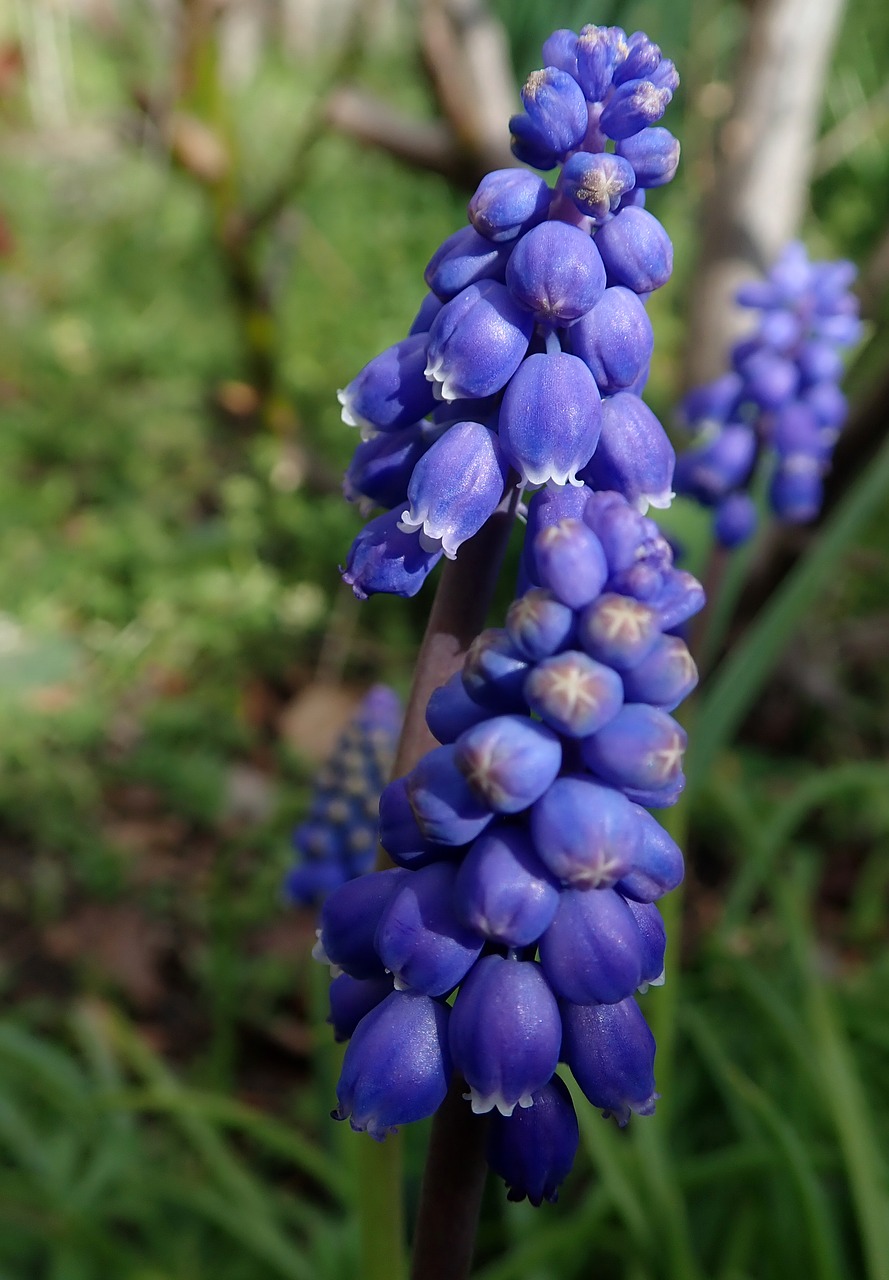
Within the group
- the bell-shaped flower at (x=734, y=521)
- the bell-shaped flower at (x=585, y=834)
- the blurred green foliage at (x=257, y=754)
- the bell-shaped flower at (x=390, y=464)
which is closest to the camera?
the bell-shaped flower at (x=585, y=834)

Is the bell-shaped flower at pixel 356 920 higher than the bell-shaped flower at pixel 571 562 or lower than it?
lower

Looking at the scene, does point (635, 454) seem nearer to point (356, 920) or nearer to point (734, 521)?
point (356, 920)

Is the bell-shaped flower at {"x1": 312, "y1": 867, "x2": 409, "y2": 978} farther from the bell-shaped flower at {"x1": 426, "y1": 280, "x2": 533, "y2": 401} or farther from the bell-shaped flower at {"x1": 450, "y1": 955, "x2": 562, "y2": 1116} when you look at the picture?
the bell-shaped flower at {"x1": 426, "y1": 280, "x2": 533, "y2": 401}

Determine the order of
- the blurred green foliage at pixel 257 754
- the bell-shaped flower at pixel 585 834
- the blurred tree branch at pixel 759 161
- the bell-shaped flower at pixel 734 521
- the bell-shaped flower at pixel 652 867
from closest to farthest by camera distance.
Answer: the bell-shaped flower at pixel 585 834, the bell-shaped flower at pixel 652 867, the blurred green foliage at pixel 257 754, the bell-shaped flower at pixel 734 521, the blurred tree branch at pixel 759 161

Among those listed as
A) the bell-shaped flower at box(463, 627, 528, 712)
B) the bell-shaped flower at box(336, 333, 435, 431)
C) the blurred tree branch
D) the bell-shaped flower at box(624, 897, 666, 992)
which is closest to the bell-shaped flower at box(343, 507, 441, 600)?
the bell-shaped flower at box(336, 333, 435, 431)

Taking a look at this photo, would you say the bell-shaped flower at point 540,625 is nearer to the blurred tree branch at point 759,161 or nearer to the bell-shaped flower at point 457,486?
the bell-shaped flower at point 457,486

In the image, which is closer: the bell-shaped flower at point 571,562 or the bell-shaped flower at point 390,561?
the bell-shaped flower at point 571,562

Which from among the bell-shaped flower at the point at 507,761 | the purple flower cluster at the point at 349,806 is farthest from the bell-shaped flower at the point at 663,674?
the purple flower cluster at the point at 349,806

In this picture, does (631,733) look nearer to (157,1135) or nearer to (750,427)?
(750,427)
